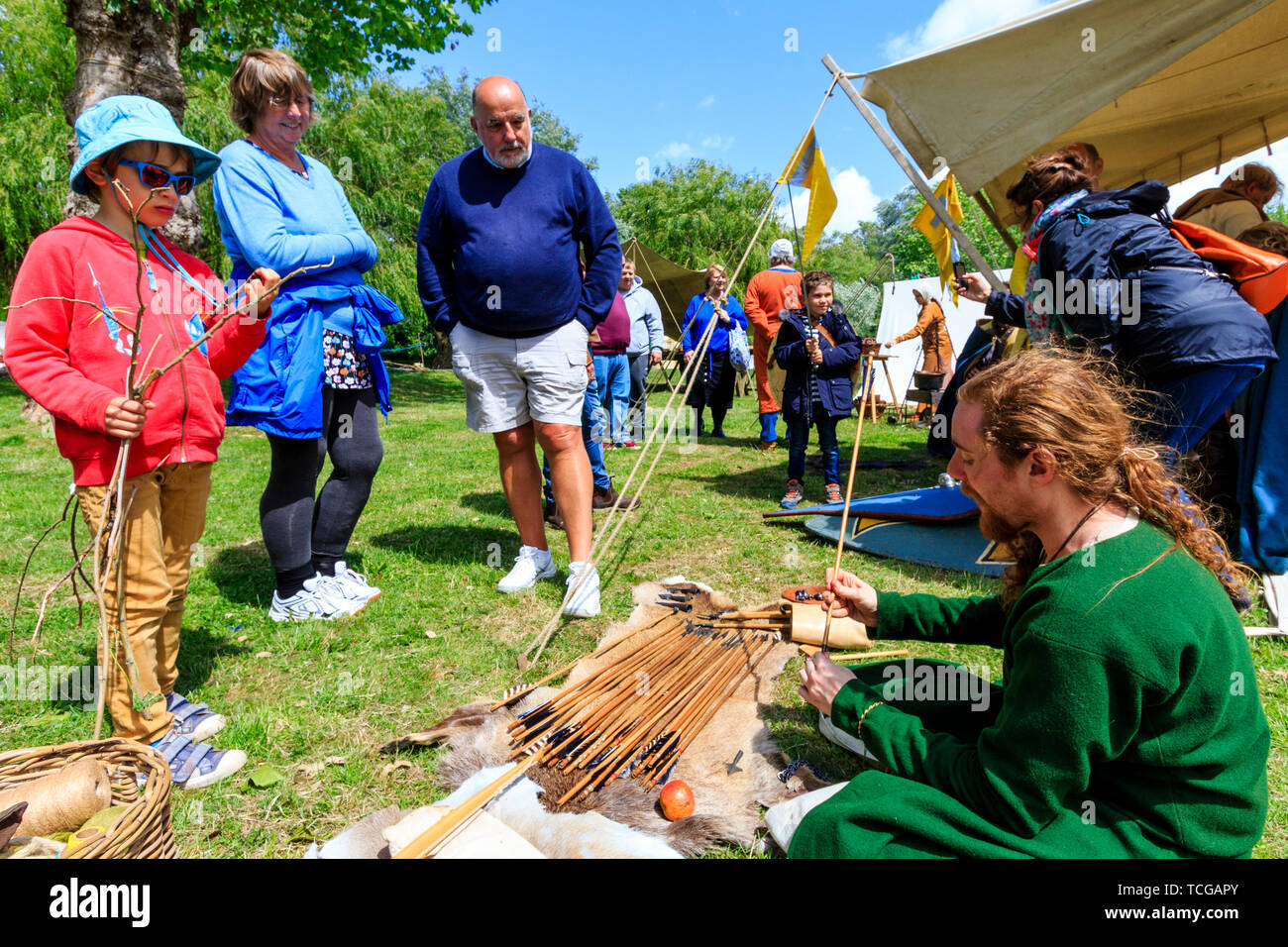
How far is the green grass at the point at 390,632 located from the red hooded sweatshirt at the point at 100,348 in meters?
0.57

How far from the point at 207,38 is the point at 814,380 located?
374 inches

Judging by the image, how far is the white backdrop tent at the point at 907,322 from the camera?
12875 mm

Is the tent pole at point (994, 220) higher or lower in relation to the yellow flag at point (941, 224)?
lower

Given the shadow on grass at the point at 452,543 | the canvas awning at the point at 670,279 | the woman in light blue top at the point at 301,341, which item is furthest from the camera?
the canvas awning at the point at 670,279

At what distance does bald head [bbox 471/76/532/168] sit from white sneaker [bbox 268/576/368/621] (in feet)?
6.70

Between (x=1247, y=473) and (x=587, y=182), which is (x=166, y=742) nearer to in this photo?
(x=587, y=182)

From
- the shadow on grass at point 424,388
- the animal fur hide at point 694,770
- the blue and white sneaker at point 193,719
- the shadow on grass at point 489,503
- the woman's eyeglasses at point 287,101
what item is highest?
the woman's eyeglasses at point 287,101

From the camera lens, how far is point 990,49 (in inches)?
144

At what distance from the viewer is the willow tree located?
7.47 metres

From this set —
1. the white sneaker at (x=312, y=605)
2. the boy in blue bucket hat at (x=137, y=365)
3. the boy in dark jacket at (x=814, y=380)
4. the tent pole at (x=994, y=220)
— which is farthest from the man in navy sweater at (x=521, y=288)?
the tent pole at (x=994, y=220)

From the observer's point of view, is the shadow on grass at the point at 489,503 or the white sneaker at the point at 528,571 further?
the shadow on grass at the point at 489,503

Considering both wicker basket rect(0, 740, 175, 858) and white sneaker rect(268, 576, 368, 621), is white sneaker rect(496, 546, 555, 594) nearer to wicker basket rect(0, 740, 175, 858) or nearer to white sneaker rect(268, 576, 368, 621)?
white sneaker rect(268, 576, 368, 621)

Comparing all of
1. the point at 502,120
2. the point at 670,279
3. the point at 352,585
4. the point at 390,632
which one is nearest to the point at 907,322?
the point at 670,279

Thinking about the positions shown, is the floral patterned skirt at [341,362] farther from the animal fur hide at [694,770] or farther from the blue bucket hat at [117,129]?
the animal fur hide at [694,770]
